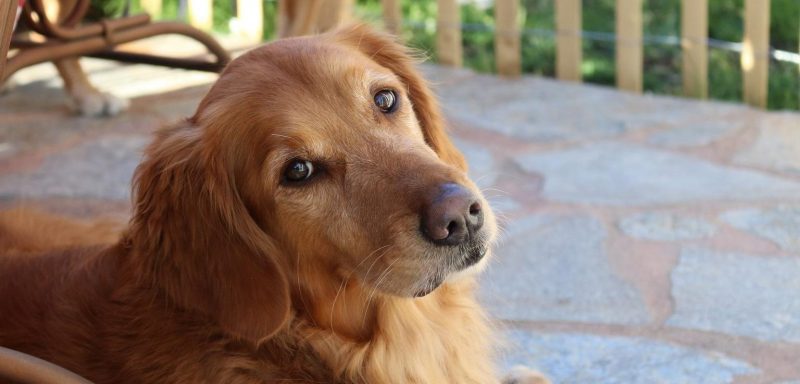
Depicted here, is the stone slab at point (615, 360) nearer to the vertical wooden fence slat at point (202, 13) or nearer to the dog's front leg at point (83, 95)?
the dog's front leg at point (83, 95)

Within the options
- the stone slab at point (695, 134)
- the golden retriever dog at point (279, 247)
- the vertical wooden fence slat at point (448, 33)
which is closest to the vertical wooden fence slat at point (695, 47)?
the stone slab at point (695, 134)

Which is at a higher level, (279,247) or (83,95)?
(279,247)

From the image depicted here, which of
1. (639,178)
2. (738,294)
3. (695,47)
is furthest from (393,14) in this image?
(738,294)

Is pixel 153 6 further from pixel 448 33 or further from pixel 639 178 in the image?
pixel 639 178

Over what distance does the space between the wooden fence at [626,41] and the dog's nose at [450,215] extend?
3.46 meters

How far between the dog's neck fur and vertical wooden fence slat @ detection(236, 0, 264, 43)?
4392 millimetres

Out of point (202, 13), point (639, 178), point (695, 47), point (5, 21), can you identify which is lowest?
point (639, 178)

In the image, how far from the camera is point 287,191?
2336mm

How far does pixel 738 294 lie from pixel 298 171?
5.61 ft

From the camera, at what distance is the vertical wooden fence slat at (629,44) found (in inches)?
217

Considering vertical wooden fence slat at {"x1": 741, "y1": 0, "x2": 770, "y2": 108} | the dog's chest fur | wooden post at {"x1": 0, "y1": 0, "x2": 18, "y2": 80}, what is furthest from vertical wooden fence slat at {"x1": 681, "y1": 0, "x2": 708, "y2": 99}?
wooden post at {"x1": 0, "y1": 0, "x2": 18, "y2": 80}

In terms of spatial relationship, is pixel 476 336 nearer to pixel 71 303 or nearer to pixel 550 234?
pixel 71 303

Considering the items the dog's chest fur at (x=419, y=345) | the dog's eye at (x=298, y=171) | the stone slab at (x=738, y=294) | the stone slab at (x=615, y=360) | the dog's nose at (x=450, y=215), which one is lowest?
the stone slab at (x=615, y=360)

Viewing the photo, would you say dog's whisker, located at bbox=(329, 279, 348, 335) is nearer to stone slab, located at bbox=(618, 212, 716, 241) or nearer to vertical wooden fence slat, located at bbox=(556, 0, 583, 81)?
stone slab, located at bbox=(618, 212, 716, 241)
